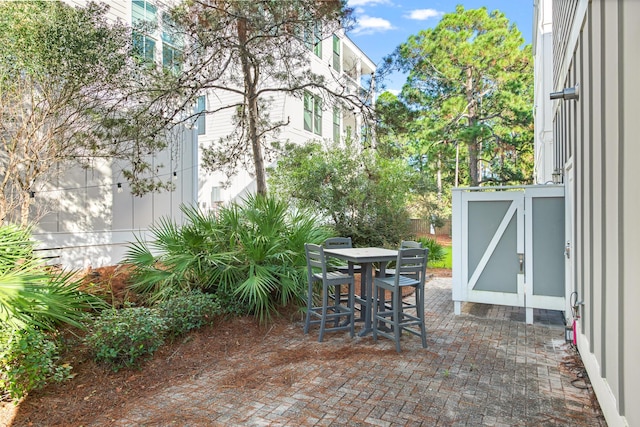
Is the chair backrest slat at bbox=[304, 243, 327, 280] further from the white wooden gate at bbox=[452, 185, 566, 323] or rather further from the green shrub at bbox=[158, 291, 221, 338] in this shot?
the white wooden gate at bbox=[452, 185, 566, 323]

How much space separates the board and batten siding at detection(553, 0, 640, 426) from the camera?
252 centimetres

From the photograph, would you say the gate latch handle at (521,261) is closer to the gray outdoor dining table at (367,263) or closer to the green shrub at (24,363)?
the gray outdoor dining table at (367,263)

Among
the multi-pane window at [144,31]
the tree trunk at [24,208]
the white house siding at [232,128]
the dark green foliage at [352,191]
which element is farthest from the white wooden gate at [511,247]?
the white house siding at [232,128]

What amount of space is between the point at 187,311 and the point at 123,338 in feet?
3.73

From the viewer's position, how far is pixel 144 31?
868 cm

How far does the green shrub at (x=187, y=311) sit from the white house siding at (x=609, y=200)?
4.53 meters

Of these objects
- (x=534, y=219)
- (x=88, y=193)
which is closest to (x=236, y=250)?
(x=534, y=219)

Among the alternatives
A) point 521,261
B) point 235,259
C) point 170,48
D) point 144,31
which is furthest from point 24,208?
point 521,261

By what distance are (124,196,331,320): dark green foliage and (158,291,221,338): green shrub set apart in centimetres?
40

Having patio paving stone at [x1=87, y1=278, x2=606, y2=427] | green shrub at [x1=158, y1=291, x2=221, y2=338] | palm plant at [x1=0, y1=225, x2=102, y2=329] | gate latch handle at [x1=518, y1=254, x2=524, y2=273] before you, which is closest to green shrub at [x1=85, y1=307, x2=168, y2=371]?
palm plant at [x1=0, y1=225, x2=102, y2=329]

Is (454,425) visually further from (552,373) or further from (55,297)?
(55,297)

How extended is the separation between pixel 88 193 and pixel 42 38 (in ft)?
13.1

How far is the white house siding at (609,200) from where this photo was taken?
8.29 feet

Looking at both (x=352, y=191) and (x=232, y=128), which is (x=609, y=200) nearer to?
(x=352, y=191)
